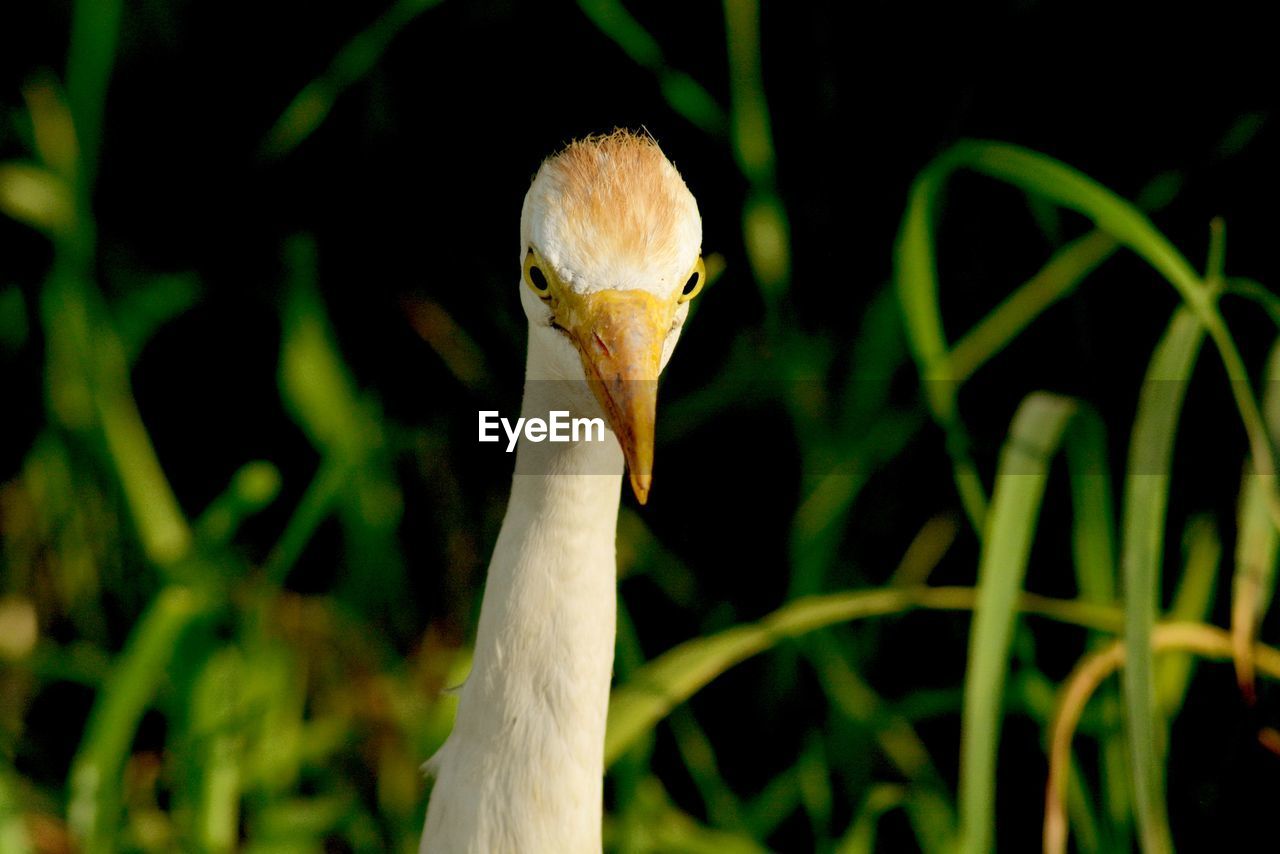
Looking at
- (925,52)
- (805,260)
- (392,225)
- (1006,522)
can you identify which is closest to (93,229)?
(392,225)

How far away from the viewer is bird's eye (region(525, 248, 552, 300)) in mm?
691

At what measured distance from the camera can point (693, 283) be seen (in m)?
0.74

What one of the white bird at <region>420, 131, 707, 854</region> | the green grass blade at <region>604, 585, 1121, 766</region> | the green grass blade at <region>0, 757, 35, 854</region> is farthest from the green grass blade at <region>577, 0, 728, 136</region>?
the green grass blade at <region>0, 757, 35, 854</region>

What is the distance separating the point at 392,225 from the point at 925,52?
0.73m

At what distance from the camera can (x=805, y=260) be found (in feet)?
4.92

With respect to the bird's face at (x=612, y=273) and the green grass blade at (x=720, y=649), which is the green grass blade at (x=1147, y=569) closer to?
the green grass blade at (x=720, y=649)

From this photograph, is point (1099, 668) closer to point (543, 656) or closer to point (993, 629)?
point (993, 629)

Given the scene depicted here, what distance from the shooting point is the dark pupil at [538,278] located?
70 cm

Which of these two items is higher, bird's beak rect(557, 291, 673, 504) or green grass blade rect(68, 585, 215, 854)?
bird's beak rect(557, 291, 673, 504)

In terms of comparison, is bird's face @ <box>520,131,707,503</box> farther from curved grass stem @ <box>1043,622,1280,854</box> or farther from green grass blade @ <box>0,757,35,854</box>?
green grass blade @ <box>0,757,35,854</box>

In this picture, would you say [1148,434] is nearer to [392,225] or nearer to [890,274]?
[890,274]

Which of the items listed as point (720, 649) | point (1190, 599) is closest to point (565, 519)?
point (720, 649)

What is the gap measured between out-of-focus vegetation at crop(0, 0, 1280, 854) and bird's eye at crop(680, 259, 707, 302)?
0.35 metres

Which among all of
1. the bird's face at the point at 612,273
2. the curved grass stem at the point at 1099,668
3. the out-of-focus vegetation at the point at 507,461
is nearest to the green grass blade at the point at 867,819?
the out-of-focus vegetation at the point at 507,461
